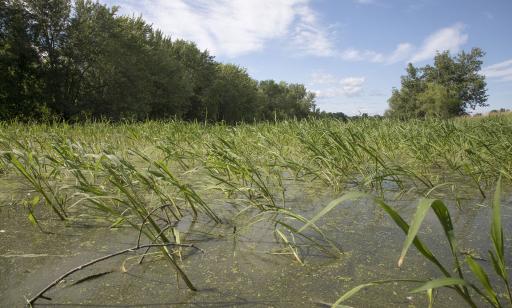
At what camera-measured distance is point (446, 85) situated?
32.9 meters

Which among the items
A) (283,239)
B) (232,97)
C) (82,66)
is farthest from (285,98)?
(283,239)

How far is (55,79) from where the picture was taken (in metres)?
16.2

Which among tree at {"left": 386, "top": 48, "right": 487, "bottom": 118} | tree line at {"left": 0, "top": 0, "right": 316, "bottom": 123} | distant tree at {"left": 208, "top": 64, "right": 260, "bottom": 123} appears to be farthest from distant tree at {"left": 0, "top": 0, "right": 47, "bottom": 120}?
tree at {"left": 386, "top": 48, "right": 487, "bottom": 118}

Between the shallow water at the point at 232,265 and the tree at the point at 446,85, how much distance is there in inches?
1217

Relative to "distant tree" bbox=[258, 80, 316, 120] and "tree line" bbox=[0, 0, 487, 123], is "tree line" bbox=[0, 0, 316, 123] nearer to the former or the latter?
"tree line" bbox=[0, 0, 487, 123]

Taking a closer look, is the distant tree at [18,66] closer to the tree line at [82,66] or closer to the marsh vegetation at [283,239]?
the tree line at [82,66]

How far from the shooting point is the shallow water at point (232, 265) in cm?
111

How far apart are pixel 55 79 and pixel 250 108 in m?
20.9

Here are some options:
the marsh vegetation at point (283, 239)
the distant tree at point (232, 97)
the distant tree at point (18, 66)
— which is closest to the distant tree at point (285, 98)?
the distant tree at point (232, 97)

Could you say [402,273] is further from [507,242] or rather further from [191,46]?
[191,46]

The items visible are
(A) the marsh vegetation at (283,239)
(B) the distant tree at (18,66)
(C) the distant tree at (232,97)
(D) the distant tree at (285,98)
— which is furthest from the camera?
(D) the distant tree at (285,98)

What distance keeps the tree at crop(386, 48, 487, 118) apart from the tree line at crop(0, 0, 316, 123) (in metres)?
18.9

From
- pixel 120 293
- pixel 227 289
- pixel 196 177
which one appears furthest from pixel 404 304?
pixel 196 177

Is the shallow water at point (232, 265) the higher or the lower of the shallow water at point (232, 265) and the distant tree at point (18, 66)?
the lower
